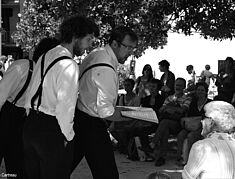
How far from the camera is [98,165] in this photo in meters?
4.39

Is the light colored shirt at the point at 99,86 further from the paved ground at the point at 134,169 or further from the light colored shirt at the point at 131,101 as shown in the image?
the light colored shirt at the point at 131,101

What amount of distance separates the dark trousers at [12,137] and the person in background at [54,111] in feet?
3.15

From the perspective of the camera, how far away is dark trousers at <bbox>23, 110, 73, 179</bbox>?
376 cm

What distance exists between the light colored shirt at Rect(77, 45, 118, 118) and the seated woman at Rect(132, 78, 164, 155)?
3524 millimetres

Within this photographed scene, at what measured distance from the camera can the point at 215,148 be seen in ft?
10.6

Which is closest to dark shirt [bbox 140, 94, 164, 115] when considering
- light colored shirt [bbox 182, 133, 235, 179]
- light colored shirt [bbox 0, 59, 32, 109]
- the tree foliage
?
the tree foliage

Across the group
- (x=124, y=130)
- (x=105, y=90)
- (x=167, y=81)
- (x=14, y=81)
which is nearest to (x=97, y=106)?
(x=105, y=90)

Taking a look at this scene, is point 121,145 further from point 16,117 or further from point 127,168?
point 16,117

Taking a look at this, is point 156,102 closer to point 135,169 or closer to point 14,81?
point 135,169

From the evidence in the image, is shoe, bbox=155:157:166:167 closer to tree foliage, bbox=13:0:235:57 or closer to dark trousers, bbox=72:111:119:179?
tree foliage, bbox=13:0:235:57

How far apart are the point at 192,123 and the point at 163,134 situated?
21.5 inches

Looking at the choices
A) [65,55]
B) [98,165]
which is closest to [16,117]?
[98,165]

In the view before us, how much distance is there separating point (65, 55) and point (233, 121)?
1.31m

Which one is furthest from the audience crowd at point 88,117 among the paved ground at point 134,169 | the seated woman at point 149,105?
the seated woman at point 149,105
